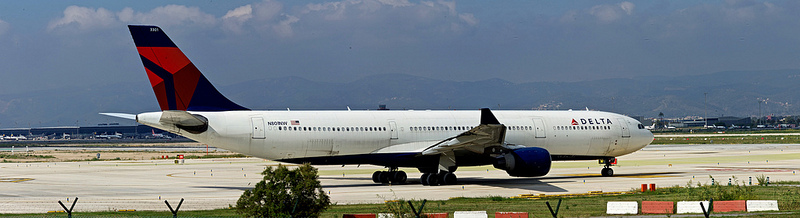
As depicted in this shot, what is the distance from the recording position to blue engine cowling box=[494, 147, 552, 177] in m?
33.2

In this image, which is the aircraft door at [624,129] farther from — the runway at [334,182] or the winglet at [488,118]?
the winglet at [488,118]

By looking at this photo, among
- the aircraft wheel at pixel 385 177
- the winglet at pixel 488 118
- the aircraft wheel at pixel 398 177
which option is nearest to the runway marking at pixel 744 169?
the aircraft wheel at pixel 398 177

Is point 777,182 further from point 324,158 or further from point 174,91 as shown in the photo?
point 174,91

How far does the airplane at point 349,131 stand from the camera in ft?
105

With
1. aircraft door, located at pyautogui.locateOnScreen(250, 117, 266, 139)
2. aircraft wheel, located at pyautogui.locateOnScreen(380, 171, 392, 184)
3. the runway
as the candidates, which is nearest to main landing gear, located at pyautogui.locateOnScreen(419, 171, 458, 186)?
the runway

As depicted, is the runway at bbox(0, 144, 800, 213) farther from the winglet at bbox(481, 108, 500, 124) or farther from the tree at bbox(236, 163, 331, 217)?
the tree at bbox(236, 163, 331, 217)

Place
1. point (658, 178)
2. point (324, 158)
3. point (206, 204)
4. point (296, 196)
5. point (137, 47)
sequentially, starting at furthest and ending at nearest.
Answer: point (658, 178) < point (324, 158) < point (137, 47) < point (206, 204) < point (296, 196)

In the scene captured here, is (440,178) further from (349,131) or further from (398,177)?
(349,131)

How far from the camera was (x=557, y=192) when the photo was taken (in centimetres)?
3062

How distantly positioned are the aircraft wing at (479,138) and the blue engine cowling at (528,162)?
85cm

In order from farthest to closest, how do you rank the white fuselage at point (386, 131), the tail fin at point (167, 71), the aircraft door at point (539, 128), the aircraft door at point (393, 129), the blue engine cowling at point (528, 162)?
the aircraft door at point (539, 128) → the aircraft door at point (393, 129) → the blue engine cowling at point (528, 162) → the white fuselage at point (386, 131) → the tail fin at point (167, 71)

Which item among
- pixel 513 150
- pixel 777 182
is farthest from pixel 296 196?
pixel 777 182

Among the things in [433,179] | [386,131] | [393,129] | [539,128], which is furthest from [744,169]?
[386,131]

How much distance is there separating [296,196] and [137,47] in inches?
605
